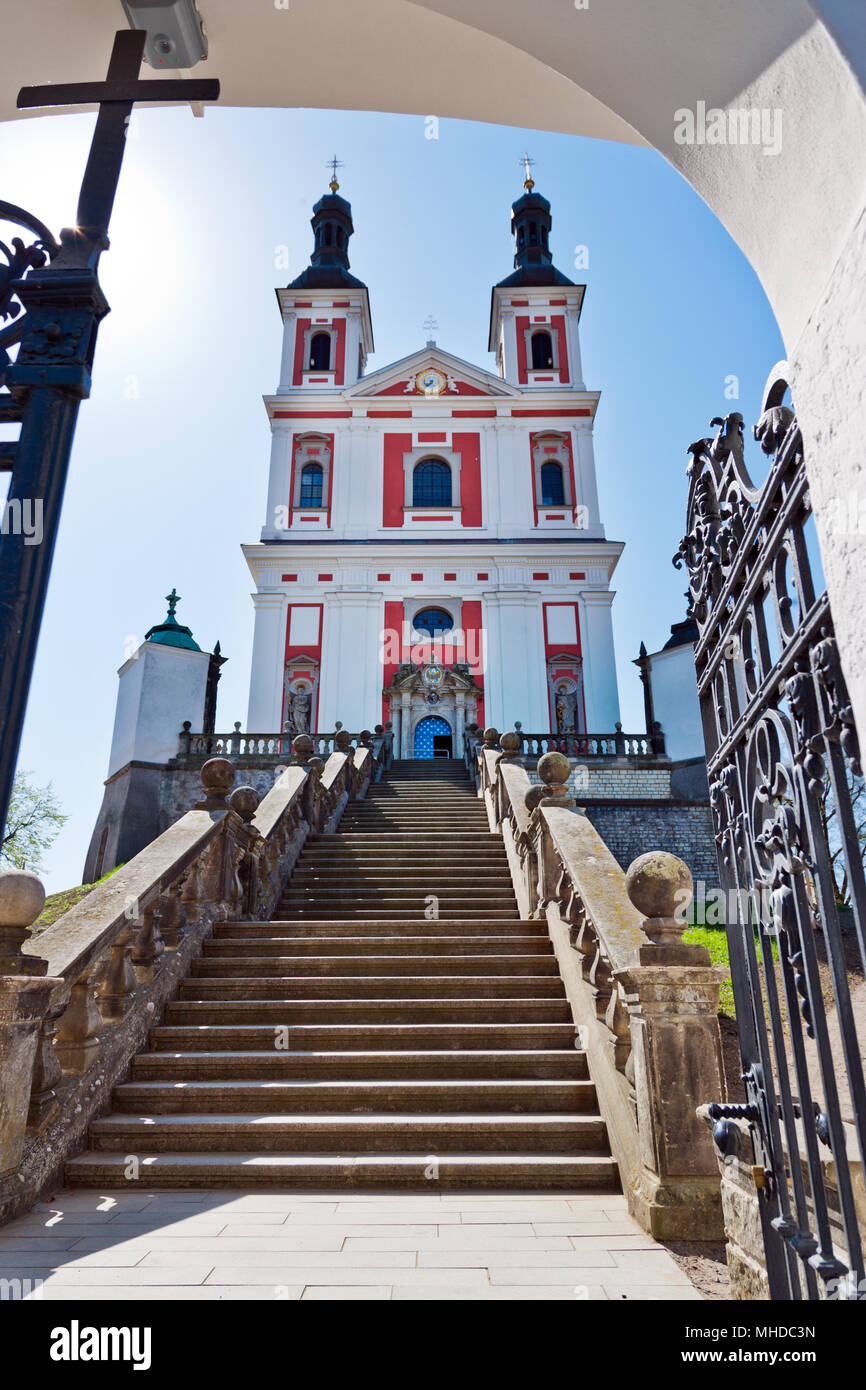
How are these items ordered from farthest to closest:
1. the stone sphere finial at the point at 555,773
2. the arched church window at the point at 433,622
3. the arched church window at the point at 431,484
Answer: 1. the arched church window at the point at 431,484
2. the arched church window at the point at 433,622
3. the stone sphere finial at the point at 555,773

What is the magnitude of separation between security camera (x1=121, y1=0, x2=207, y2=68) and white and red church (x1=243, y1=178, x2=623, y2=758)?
2354 cm

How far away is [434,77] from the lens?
2.80 meters

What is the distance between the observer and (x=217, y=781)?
7.43 meters

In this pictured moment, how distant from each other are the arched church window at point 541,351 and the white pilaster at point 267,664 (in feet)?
43.8

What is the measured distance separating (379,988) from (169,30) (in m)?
5.31

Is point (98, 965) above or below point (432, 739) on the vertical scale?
below

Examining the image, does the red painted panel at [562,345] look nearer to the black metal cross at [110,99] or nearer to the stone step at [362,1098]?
the stone step at [362,1098]

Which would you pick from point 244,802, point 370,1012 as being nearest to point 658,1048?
point 370,1012

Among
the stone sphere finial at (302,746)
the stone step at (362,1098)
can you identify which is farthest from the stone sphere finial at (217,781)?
the stone sphere finial at (302,746)

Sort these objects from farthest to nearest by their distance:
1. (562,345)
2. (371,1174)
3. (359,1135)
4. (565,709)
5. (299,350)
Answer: (562,345) → (299,350) → (565,709) → (359,1135) → (371,1174)

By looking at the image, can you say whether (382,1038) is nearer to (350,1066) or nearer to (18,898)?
(350,1066)

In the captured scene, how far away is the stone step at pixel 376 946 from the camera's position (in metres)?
6.77

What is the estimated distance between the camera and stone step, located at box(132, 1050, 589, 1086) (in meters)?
5.18
